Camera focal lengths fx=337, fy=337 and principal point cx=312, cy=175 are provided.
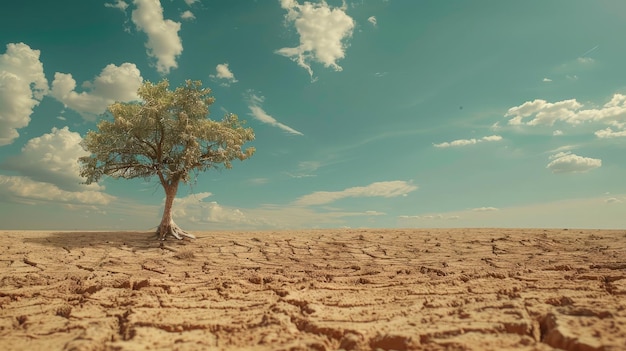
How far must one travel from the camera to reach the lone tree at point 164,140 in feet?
40.5

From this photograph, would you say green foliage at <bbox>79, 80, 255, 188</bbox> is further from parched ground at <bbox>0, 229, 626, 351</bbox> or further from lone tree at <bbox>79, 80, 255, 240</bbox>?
parched ground at <bbox>0, 229, 626, 351</bbox>

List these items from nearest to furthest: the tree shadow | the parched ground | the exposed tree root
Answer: the parched ground → the tree shadow → the exposed tree root

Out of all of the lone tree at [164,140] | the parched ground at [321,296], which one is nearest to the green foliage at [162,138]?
the lone tree at [164,140]

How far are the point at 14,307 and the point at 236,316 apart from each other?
3.68 metres

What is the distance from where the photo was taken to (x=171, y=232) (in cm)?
1235

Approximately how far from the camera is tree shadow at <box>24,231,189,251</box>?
1026cm

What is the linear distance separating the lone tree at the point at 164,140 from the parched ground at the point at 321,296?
341cm

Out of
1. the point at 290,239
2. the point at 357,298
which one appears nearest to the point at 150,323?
the point at 357,298

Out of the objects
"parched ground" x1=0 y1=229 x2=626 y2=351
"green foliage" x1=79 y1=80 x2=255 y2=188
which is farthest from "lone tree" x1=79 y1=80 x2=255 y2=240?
"parched ground" x1=0 y1=229 x2=626 y2=351

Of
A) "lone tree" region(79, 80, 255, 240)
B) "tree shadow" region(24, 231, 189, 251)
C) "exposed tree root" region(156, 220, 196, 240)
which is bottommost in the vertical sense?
"tree shadow" region(24, 231, 189, 251)

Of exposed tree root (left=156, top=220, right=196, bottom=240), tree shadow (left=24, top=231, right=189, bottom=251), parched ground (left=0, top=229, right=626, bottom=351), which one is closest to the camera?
parched ground (left=0, top=229, right=626, bottom=351)

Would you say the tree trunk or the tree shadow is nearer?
the tree shadow

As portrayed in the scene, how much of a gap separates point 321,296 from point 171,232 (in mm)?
8937

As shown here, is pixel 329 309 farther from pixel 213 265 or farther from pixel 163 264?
pixel 163 264
